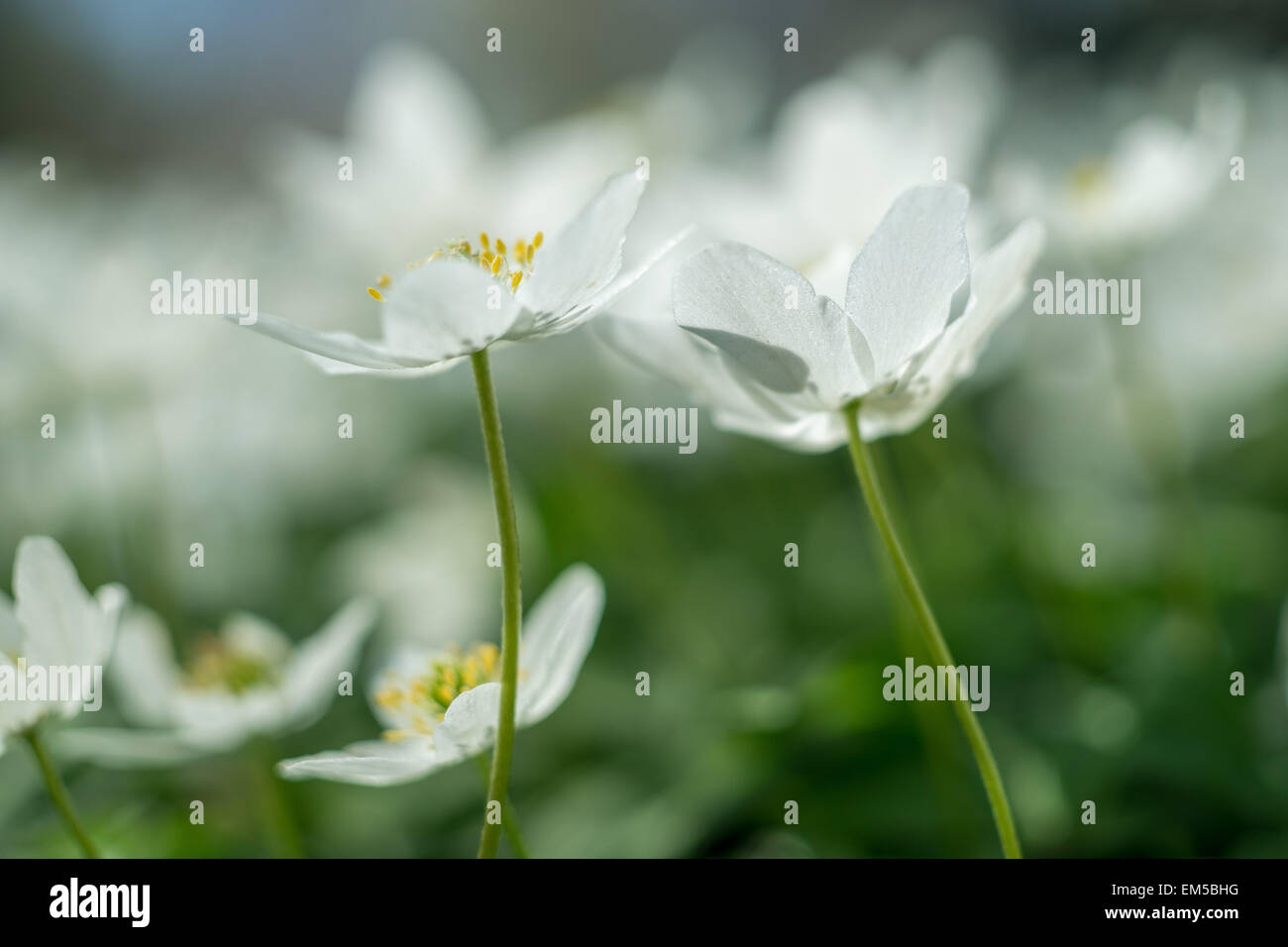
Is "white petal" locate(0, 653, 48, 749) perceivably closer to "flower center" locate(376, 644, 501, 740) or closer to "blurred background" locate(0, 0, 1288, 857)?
"flower center" locate(376, 644, 501, 740)

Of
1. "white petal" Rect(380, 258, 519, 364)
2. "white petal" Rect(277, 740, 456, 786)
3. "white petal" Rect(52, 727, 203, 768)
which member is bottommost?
"white petal" Rect(52, 727, 203, 768)

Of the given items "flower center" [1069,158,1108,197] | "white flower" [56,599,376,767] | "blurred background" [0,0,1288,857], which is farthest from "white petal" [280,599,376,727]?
"flower center" [1069,158,1108,197]

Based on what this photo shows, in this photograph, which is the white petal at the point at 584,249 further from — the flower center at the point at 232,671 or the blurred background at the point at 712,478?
the flower center at the point at 232,671

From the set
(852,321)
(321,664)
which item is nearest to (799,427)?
(852,321)

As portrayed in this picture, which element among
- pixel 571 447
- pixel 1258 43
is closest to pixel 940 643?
pixel 571 447

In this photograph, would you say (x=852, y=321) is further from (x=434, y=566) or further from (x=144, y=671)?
(x=434, y=566)

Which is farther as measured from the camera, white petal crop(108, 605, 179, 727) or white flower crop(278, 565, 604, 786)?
white petal crop(108, 605, 179, 727)

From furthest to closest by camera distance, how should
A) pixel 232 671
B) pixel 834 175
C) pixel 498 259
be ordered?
pixel 834 175 < pixel 232 671 < pixel 498 259

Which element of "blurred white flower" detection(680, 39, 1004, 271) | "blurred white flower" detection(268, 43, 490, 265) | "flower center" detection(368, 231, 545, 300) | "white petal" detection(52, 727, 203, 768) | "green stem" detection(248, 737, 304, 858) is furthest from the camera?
"blurred white flower" detection(268, 43, 490, 265)
